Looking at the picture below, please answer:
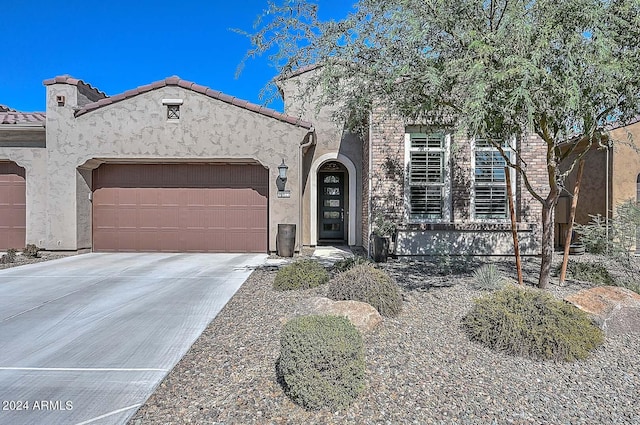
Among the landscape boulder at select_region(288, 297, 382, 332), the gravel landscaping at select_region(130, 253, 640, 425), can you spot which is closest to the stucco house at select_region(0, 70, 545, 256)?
the landscape boulder at select_region(288, 297, 382, 332)

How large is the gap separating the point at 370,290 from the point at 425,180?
5.75m

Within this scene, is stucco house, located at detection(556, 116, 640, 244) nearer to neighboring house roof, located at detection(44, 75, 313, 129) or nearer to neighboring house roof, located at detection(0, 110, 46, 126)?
neighboring house roof, located at detection(44, 75, 313, 129)

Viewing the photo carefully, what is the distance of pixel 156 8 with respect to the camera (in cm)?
1241

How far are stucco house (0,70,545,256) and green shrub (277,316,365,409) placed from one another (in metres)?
6.91

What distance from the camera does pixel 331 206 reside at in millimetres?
14219

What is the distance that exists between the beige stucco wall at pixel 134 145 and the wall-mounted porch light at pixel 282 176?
164 millimetres

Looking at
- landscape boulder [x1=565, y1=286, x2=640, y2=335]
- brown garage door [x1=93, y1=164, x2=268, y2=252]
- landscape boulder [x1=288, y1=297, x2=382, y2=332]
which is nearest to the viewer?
landscape boulder [x1=288, y1=297, x2=382, y2=332]

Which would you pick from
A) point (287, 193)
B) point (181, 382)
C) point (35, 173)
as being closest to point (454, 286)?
point (181, 382)

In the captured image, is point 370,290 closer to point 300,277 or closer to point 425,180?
point 300,277

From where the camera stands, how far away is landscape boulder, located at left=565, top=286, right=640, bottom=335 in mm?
4512

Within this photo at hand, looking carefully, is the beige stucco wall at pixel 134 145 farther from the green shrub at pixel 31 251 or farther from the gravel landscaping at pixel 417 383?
the gravel landscaping at pixel 417 383

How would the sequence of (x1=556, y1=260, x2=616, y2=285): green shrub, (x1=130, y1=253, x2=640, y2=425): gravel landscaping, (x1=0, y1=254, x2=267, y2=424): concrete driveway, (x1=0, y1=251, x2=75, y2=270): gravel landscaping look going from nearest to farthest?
(x1=130, y1=253, x2=640, y2=425): gravel landscaping
(x1=0, y1=254, x2=267, y2=424): concrete driveway
(x1=556, y1=260, x2=616, y2=285): green shrub
(x1=0, y1=251, x2=75, y2=270): gravel landscaping

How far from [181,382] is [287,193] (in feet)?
26.0

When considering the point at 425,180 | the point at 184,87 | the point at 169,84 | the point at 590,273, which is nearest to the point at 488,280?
the point at 590,273
